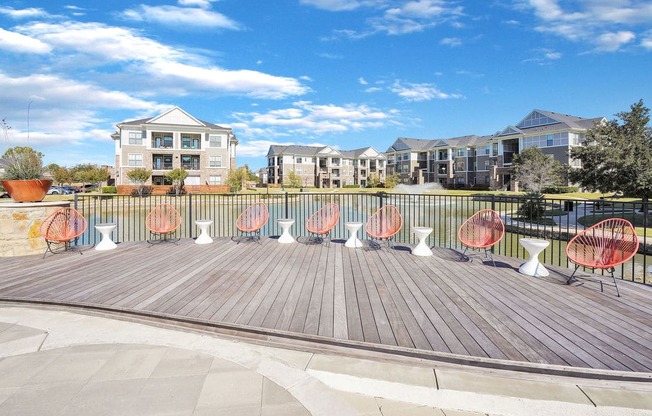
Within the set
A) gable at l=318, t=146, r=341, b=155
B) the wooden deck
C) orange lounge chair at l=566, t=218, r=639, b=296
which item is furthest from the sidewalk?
gable at l=318, t=146, r=341, b=155

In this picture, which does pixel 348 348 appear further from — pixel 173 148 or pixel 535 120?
pixel 535 120

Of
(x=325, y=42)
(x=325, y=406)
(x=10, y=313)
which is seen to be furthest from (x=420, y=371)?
(x=325, y=42)

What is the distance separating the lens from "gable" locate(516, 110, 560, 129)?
4400 cm

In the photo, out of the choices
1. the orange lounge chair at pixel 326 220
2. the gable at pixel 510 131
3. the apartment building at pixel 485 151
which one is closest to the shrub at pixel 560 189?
the apartment building at pixel 485 151

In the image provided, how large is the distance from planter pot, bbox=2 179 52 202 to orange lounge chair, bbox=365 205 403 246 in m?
6.45

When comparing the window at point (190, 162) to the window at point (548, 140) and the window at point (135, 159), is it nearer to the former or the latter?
the window at point (135, 159)

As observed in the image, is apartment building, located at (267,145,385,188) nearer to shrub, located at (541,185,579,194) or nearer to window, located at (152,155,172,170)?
window, located at (152,155,172,170)

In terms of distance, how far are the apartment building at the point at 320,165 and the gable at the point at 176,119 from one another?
23939 mm

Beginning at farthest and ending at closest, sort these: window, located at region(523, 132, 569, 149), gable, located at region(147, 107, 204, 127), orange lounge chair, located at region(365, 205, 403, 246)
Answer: window, located at region(523, 132, 569, 149)
gable, located at region(147, 107, 204, 127)
orange lounge chair, located at region(365, 205, 403, 246)

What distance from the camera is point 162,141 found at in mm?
40188

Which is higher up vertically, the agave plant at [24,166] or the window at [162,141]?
the window at [162,141]

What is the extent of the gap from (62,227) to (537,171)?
3873cm

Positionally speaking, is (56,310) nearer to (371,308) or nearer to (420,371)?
(371,308)

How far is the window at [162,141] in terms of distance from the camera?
131 ft
